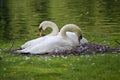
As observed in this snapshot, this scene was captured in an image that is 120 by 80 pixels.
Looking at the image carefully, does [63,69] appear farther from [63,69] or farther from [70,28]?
[70,28]

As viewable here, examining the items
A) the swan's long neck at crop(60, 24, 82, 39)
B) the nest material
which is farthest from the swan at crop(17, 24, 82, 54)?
the nest material

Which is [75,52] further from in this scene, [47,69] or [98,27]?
[98,27]

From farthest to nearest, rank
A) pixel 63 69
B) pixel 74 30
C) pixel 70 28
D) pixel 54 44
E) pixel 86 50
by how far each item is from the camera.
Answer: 1. pixel 70 28
2. pixel 74 30
3. pixel 54 44
4. pixel 86 50
5. pixel 63 69

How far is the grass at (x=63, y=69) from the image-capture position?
1584 centimetres

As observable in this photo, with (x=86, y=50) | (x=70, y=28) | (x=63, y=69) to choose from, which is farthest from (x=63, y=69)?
(x=70, y=28)

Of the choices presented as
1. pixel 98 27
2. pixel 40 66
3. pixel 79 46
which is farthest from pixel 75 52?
pixel 98 27

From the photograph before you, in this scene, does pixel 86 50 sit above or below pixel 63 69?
below

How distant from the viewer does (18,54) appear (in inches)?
930

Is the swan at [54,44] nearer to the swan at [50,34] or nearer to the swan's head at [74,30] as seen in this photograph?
the swan's head at [74,30]

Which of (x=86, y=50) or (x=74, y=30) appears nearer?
(x=86, y=50)

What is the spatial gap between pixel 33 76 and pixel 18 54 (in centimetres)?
759

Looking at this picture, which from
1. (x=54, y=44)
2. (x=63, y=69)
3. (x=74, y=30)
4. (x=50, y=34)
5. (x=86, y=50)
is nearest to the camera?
(x=63, y=69)

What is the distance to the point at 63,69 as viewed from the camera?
1722 cm

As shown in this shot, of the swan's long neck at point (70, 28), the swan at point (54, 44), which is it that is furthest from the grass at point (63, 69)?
the swan's long neck at point (70, 28)
